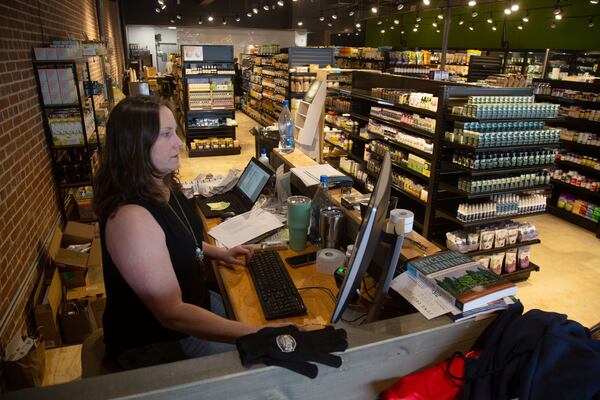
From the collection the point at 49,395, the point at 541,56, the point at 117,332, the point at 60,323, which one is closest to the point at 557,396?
the point at 49,395

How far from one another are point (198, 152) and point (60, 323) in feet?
20.8

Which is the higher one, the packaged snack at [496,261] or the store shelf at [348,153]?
the store shelf at [348,153]

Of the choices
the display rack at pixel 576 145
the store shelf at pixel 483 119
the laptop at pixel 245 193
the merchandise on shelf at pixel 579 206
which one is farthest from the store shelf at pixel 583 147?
the laptop at pixel 245 193

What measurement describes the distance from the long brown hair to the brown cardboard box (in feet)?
5.85

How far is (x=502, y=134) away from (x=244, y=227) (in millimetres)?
2881

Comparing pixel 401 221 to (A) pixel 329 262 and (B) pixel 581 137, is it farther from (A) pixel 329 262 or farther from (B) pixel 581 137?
(B) pixel 581 137

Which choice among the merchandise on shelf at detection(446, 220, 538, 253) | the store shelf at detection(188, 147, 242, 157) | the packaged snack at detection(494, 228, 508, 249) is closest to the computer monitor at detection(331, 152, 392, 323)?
the merchandise on shelf at detection(446, 220, 538, 253)

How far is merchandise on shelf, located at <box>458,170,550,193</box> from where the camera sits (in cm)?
417

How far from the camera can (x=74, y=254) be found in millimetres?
3785

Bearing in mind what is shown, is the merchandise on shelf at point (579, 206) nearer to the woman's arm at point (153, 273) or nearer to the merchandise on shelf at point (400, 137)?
the merchandise on shelf at point (400, 137)

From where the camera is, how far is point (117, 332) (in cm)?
178

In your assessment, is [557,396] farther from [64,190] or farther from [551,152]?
[64,190]

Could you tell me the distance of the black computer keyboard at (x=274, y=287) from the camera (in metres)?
1.77

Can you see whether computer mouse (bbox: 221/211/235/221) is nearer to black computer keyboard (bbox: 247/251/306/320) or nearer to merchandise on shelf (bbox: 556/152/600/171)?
A: black computer keyboard (bbox: 247/251/306/320)
